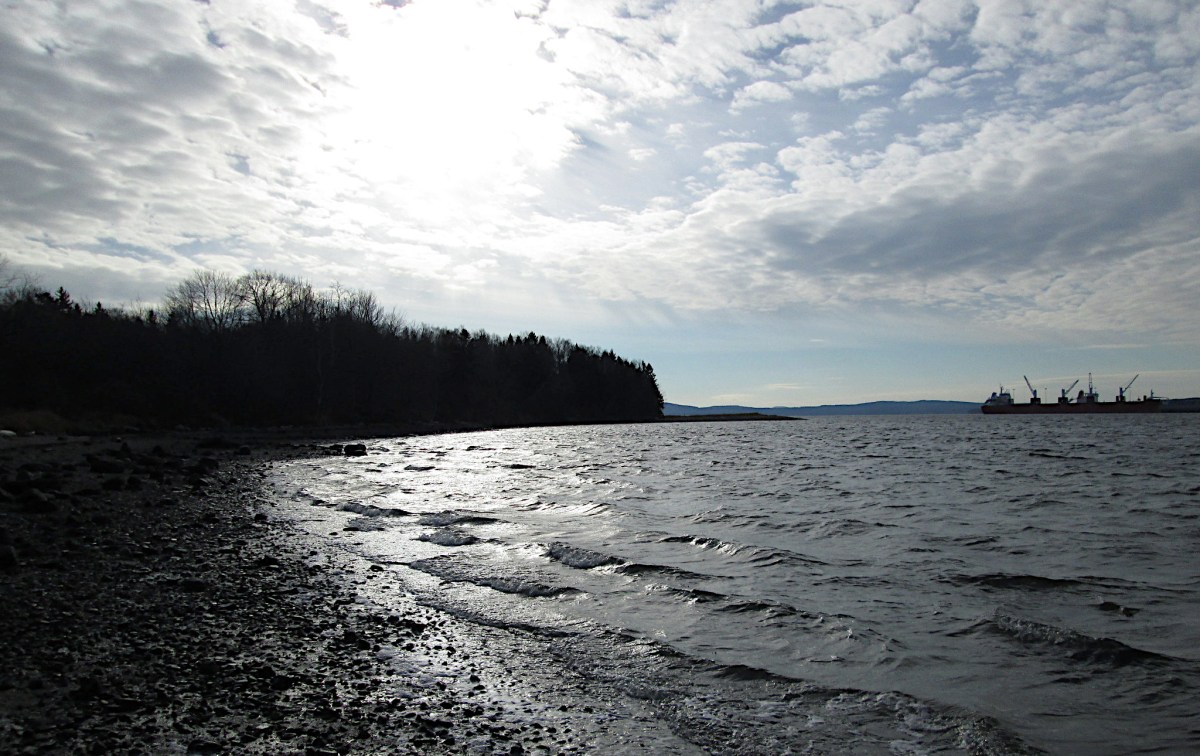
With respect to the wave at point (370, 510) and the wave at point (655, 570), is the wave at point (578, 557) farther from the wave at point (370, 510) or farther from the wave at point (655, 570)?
the wave at point (370, 510)

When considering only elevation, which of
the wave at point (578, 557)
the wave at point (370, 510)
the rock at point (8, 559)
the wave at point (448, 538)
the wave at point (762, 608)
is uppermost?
the rock at point (8, 559)

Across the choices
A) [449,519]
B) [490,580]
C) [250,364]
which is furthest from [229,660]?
[250,364]

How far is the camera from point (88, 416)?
51625mm

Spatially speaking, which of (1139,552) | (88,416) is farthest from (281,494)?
(88,416)

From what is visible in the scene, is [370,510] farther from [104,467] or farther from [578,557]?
[104,467]

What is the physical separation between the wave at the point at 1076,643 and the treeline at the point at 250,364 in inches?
2340

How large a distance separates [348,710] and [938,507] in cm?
2000

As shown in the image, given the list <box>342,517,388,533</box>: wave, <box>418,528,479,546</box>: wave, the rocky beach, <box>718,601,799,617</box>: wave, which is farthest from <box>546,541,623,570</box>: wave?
<box>342,517,388,533</box>: wave

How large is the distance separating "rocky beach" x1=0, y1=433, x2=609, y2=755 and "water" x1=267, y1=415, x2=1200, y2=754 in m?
1.18

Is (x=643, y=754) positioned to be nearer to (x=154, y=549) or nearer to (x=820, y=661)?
(x=820, y=661)

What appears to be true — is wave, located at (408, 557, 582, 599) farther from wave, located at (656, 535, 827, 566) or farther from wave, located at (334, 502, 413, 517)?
wave, located at (334, 502, 413, 517)

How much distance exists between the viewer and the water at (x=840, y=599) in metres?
6.44

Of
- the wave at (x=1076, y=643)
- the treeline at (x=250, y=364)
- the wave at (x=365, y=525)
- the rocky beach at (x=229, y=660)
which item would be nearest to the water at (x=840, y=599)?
the wave at (x=1076, y=643)

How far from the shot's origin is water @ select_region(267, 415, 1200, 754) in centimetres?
644
